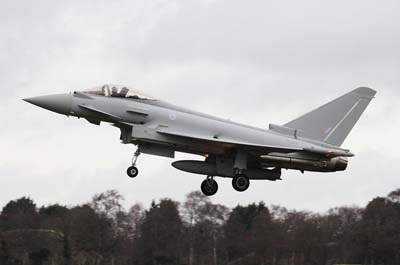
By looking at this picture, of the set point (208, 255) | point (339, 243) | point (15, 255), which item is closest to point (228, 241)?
point (208, 255)

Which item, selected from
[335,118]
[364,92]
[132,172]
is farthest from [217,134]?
[364,92]

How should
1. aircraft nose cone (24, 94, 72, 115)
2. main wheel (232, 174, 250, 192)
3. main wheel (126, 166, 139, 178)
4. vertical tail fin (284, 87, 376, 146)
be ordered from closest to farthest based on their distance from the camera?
1. main wheel (126, 166, 139, 178)
2. aircraft nose cone (24, 94, 72, 115)
3. main wheel (232, 174, 250, 192)
4. vertical tail fin (284, 87, 376, 146)

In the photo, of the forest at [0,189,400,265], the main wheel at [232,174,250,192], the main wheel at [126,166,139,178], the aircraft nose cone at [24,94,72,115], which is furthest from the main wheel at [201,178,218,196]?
the forest at [0,189,400,265]

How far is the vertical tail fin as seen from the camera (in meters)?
36.7

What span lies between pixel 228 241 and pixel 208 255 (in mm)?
1738

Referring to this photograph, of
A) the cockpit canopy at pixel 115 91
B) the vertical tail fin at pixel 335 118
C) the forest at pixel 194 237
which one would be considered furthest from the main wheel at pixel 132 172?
the forest at pixel 194 237

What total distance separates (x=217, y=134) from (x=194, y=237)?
36.3 m

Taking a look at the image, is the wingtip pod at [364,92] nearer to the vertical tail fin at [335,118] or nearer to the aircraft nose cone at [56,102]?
the vertical tail fin at [335,118]

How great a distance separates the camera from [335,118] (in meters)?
37.1

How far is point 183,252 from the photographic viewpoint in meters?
68.1

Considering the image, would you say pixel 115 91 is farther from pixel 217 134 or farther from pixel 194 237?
pixel 194 237

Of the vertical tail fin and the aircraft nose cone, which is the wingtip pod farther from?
the aircraft nose cone

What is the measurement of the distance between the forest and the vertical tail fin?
26.7 m

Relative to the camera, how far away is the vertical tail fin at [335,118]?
120 ft
